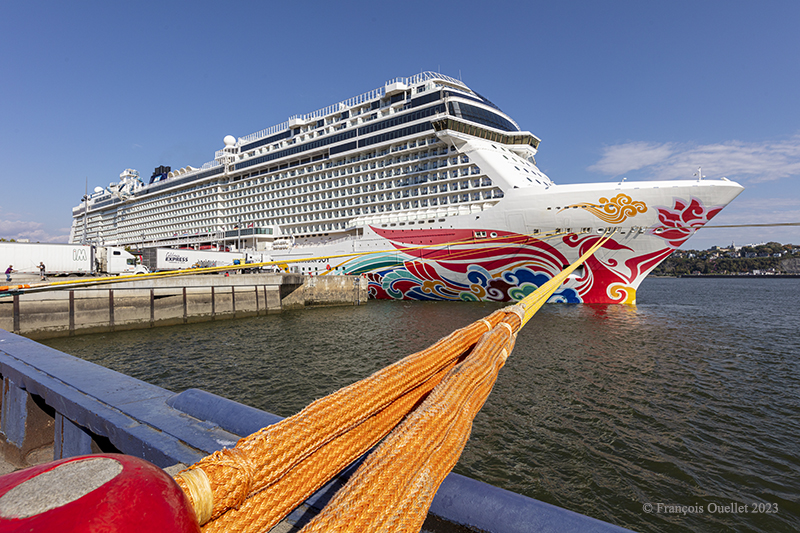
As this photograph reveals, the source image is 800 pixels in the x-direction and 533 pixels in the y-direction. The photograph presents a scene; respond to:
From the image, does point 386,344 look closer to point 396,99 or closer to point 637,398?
point 637,398

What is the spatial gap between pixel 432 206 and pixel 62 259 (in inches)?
920

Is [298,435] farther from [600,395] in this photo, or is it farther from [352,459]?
[600,395]

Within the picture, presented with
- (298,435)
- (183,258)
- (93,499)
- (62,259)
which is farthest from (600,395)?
(62,259)

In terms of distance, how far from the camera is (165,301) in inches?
628

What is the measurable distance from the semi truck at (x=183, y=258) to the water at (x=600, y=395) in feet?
42.6

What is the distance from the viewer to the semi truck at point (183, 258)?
1050 inches

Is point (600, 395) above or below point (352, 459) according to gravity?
below

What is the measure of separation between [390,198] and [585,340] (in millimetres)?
14396

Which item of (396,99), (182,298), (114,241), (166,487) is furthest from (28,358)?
(114,241)

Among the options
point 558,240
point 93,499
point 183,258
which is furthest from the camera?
point 183,258

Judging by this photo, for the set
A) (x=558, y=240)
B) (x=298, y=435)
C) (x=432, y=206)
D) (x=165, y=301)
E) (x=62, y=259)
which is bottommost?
(x=165, y=301)

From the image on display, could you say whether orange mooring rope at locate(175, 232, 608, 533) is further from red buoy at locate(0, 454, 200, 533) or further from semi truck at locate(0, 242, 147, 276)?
semi truck at locate(0, 242, 147, 276)

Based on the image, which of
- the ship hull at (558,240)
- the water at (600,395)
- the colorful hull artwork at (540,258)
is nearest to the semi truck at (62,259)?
the water at (600,395)

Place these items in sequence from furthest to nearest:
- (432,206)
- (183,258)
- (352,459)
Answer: (183,258) < (432,206) < (352,459)
